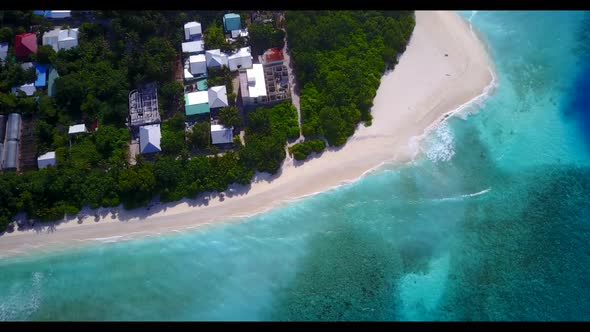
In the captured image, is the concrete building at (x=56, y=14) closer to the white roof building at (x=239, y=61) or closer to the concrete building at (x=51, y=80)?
the concrete building at (x=51, y=80)

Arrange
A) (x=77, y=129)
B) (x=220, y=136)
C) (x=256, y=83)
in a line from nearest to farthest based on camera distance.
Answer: (x=220, y=136) → (x=77, y=129) → (x=256, y=83)

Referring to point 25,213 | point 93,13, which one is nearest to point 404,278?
point 25,213

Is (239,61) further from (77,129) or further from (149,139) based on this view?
(77,129)

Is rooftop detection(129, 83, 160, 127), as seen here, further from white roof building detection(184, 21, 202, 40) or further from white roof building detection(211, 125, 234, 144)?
white roof building detection(184, 21, 202, 40)

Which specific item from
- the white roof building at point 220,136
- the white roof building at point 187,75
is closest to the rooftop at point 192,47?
the white roof building at point 187,75

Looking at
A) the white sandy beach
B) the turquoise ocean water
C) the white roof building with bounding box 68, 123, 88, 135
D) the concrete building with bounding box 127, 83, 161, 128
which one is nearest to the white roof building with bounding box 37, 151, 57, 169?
the white roof building with bounding box 68, 123, 88, 135

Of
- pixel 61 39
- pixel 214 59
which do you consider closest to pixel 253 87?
pixel 214 59

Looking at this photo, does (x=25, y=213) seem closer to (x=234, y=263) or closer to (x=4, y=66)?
(x=4, y=66)

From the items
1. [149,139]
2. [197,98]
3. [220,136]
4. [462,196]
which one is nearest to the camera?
[462,196]
